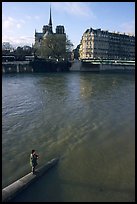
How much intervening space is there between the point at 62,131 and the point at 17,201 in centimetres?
1007

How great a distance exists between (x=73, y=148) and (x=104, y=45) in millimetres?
126073

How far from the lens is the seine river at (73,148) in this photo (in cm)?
1255

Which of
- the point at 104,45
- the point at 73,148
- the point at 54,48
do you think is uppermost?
the point at 104,45

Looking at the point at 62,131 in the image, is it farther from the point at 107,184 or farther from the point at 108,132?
the point at 107,184

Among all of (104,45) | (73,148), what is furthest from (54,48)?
(73,148)

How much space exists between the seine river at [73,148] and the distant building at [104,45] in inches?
3962

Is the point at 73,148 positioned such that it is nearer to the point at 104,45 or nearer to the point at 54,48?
the point at 54,48

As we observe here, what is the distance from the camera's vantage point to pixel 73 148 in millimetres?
17672

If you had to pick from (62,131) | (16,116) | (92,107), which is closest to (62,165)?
(62,131)

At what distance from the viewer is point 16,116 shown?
2642 centimetres

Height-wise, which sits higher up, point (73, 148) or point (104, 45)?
point (104, 45)

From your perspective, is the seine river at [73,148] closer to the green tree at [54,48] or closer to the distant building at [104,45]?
the green tree at [54,48]

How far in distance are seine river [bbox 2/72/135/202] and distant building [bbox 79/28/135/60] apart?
10064 cm

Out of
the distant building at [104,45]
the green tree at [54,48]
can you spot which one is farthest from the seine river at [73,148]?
the distant building at [104,45]
